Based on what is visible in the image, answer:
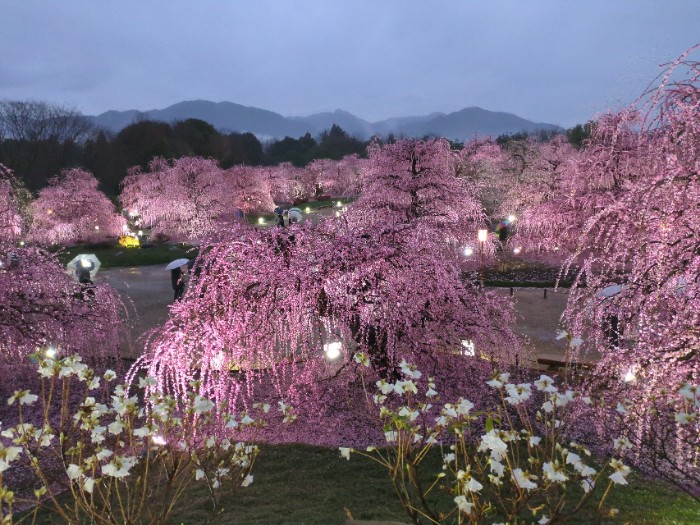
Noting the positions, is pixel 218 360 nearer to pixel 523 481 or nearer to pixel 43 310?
pixel 43 310

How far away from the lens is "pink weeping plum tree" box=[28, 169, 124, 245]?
3500 cm

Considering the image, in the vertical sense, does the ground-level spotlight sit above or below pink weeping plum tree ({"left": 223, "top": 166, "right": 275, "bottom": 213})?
below

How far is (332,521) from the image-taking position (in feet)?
20.5

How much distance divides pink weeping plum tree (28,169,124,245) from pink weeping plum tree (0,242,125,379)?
27473mm

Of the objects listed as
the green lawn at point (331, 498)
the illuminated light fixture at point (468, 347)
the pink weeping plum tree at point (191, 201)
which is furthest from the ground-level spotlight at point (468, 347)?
the pink weeping plum tree at point (191, 201)

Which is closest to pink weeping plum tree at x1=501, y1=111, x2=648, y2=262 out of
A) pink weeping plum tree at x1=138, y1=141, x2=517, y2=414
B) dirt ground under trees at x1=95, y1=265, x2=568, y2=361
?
dirt ground under trees at x1=95, y1=265, x2=568, y2=361

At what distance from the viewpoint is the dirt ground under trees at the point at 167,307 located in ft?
46.7

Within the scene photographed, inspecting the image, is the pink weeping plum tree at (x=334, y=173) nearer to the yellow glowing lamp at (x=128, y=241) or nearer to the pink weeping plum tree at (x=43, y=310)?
the yellow glowing lamp at (x=128, y=241)

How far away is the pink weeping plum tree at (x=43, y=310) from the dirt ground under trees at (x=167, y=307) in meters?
0.81

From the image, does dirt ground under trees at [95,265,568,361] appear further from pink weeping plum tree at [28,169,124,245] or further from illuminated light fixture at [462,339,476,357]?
pink weeping plum tree at [28,169,124,245]

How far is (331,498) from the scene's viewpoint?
7.05 meters

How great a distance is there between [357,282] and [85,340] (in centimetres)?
615

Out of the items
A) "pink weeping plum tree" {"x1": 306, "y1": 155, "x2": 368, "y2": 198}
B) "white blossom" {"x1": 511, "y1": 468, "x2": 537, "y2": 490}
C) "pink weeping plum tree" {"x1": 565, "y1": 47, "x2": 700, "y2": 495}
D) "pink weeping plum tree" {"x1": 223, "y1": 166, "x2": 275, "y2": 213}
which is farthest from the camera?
"pink weeping plum tree" {"x1": 306, "y1": 155, "x2": 368, "y2": 198}

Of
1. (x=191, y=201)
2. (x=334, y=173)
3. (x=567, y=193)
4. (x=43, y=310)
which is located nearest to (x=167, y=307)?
(x=43, y=310)
